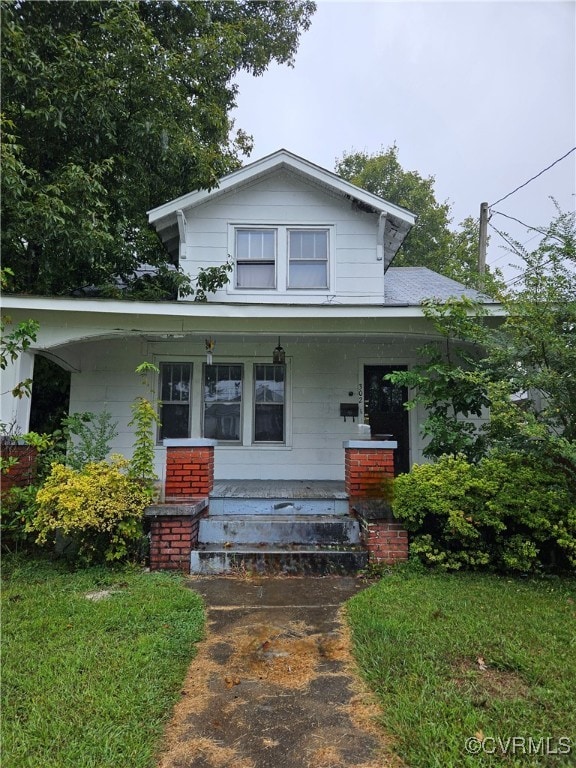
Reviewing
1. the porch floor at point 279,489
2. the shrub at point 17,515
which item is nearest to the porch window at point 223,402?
the porch floor at point 279,489

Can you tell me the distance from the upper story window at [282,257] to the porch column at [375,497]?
3.53m

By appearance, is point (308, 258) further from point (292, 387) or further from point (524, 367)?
point (524, 367)

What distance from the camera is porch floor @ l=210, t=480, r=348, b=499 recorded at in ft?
19.1

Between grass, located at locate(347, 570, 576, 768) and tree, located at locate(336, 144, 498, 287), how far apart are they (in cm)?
2017

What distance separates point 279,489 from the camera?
6449mm

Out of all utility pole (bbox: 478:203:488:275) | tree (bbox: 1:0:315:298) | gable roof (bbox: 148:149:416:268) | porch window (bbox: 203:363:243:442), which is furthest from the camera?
utility pole (bbox: 478:203:488:275)

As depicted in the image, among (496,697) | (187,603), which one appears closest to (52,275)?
(187,603)

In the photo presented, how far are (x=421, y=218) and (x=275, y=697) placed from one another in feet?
78.3

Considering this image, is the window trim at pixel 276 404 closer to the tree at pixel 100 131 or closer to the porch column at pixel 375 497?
the tree at pixel 100 131

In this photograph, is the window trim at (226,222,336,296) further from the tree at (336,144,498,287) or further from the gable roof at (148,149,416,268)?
the tree at (336,144,498,287)

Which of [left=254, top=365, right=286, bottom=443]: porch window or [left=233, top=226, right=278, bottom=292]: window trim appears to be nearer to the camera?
[left=233, top=226, right=278, bottom=292]: window trim

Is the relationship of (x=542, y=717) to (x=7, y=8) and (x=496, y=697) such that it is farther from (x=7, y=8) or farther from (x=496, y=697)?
(x=7, y=8)

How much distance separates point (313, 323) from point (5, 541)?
4.70 meters

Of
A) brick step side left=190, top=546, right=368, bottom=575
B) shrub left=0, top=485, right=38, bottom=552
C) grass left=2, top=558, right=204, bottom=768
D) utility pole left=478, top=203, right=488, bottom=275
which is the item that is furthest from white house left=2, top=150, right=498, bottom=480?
utility pole left=478, top=203, right=488, bottom=275
